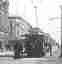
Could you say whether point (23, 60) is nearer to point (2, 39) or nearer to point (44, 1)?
point (2, 39)

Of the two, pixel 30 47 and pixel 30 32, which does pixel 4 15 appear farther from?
pixel 30 47

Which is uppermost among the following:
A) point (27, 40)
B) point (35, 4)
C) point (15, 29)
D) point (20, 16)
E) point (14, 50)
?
point (35, 4)

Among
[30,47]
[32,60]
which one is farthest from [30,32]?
[32,60]

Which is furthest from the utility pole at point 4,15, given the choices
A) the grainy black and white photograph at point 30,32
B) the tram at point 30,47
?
the tram at point 30,47

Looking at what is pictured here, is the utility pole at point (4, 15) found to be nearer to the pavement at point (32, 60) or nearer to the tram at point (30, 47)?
the tram at point (30, 47)

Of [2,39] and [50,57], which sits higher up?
[2,39]

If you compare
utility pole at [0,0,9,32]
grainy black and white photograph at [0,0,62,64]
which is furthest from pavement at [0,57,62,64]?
utility pole at [0,0,9,32]

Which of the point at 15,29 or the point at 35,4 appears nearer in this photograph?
the point at 15,29

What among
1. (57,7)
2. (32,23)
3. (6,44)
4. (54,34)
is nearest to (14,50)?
(6,44)
